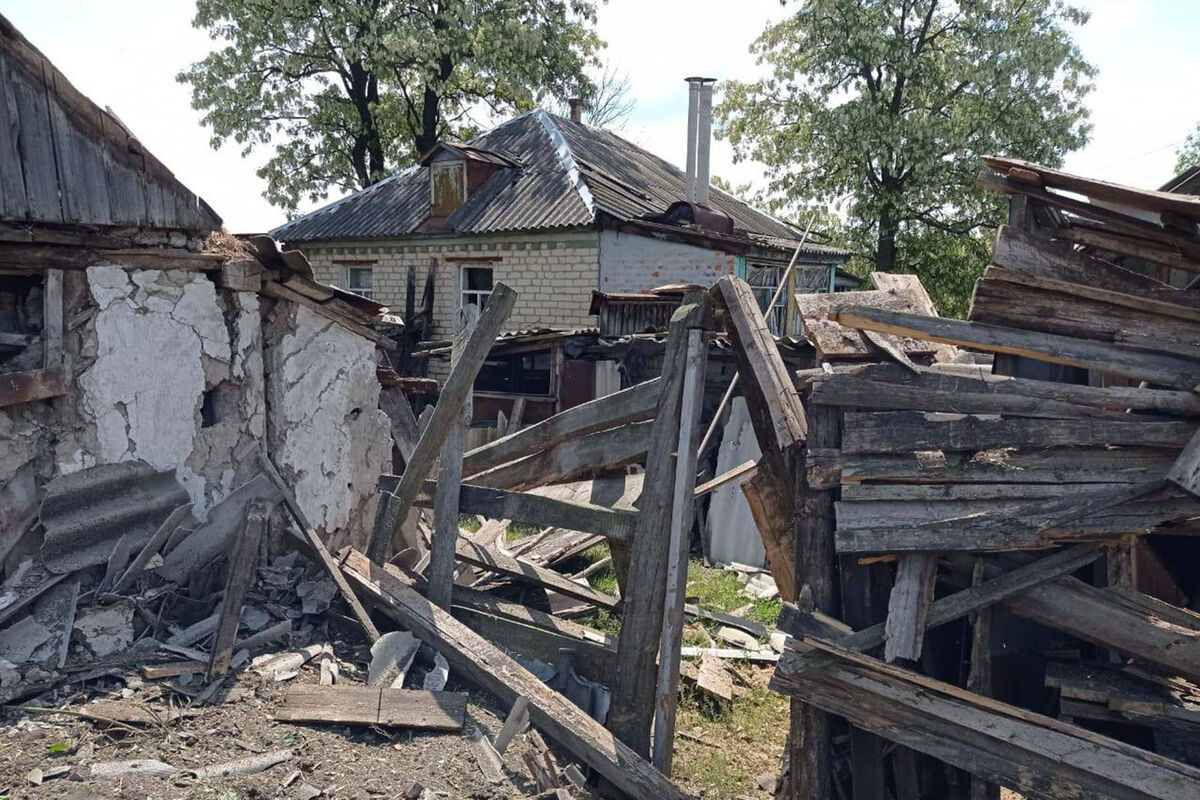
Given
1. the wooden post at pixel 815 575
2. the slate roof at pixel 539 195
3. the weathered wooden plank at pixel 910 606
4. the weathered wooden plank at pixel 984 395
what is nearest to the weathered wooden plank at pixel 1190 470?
the weathered wooden plank at pixel 984 395

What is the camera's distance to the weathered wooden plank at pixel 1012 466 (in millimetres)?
3689

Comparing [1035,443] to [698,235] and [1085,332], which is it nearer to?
[1085,332]

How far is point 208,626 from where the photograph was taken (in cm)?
505

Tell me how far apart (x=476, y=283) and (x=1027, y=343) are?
1407cm

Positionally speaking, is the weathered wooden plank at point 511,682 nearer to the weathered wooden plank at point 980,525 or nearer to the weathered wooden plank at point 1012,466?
the weathered wooden plank at point 980,525

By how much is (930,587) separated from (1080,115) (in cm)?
1913

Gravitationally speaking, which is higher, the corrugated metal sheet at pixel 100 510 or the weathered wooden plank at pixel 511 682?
the corrugated metal sheet at pixel 100 510

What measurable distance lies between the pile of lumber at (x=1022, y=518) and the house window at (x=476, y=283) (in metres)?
13.3

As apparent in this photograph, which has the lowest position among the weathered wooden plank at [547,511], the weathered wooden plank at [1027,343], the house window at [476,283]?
the weathered wooden plank at [547,511]

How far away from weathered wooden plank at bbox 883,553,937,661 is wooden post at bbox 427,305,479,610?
2453 millimetres

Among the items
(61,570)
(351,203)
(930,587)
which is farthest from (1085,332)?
(351,203)

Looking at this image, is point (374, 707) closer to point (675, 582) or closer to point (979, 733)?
point (675, 582)

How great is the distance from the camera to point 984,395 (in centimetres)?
380

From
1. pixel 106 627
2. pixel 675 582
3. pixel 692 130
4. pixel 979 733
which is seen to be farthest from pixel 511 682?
pixel 692 130
